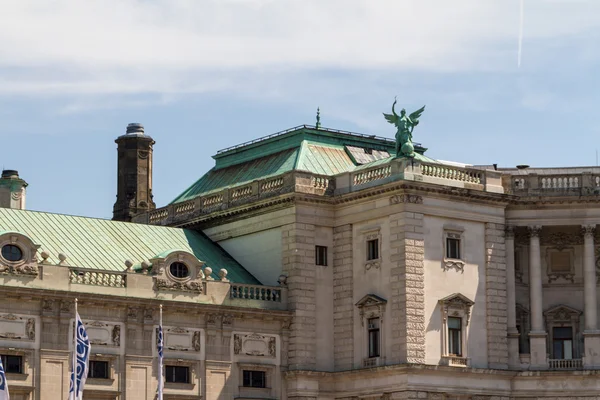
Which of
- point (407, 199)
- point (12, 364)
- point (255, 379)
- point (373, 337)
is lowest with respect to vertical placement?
point (255, 379)

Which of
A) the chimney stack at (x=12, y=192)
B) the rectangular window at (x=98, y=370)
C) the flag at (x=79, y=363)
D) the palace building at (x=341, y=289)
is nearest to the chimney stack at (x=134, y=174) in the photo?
the chimney stack at (x=12, y=192)

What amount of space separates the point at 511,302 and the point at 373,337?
7.92 metres

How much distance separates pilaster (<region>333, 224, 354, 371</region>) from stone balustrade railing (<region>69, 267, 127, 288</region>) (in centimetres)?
1217

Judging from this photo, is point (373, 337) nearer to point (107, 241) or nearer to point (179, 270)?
point (179, 270)

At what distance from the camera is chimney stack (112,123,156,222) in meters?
114

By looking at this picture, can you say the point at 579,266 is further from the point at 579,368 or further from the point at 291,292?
the point at 291,292

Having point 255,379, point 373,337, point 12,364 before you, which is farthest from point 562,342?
point 12,364

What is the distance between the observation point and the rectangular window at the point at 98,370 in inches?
A: 3351

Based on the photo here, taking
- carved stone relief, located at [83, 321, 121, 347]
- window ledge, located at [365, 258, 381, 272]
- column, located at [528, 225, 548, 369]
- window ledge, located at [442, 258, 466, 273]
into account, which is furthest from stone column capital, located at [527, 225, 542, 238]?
carved stone relief, located at [83, 321, 121, 347]

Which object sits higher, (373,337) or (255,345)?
(373,337)

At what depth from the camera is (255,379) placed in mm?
90438

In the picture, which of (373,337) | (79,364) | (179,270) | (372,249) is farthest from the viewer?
(372,249)

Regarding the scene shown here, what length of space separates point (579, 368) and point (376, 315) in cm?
1128

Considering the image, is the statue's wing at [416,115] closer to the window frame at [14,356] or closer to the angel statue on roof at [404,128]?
the angel statue on roof at [404,128]
